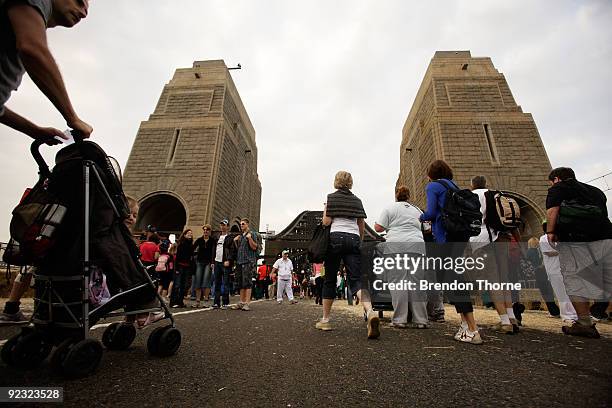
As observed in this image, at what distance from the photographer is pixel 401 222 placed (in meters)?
3.84

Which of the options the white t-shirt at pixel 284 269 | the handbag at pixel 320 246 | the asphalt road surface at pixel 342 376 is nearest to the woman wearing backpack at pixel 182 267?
the white t-shirt at pixel 284 269

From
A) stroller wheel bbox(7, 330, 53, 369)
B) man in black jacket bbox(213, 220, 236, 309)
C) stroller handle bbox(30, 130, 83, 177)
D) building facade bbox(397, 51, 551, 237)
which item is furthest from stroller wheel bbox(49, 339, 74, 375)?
building facade bbox(397, 51, 551, 237)

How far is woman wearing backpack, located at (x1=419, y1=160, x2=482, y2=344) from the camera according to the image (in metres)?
2.73

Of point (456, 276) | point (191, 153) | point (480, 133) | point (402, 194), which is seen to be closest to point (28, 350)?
point (456, 276)

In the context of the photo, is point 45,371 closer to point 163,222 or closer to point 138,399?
point 138,399

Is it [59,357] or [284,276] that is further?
[284,276]

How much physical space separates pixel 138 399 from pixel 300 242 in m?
34.7

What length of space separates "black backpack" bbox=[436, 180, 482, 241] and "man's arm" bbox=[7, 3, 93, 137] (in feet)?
9.99

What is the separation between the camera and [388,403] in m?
1.25

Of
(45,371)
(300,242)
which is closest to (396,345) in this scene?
(45,371)

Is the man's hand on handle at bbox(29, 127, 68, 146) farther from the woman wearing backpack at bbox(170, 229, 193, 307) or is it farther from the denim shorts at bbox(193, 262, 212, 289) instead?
the denim shorts at bbox(193, 262, 212, 289)

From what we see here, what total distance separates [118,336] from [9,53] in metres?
1.77

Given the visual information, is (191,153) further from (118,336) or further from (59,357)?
(59,357)

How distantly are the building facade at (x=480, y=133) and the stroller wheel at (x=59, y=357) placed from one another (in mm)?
20608
